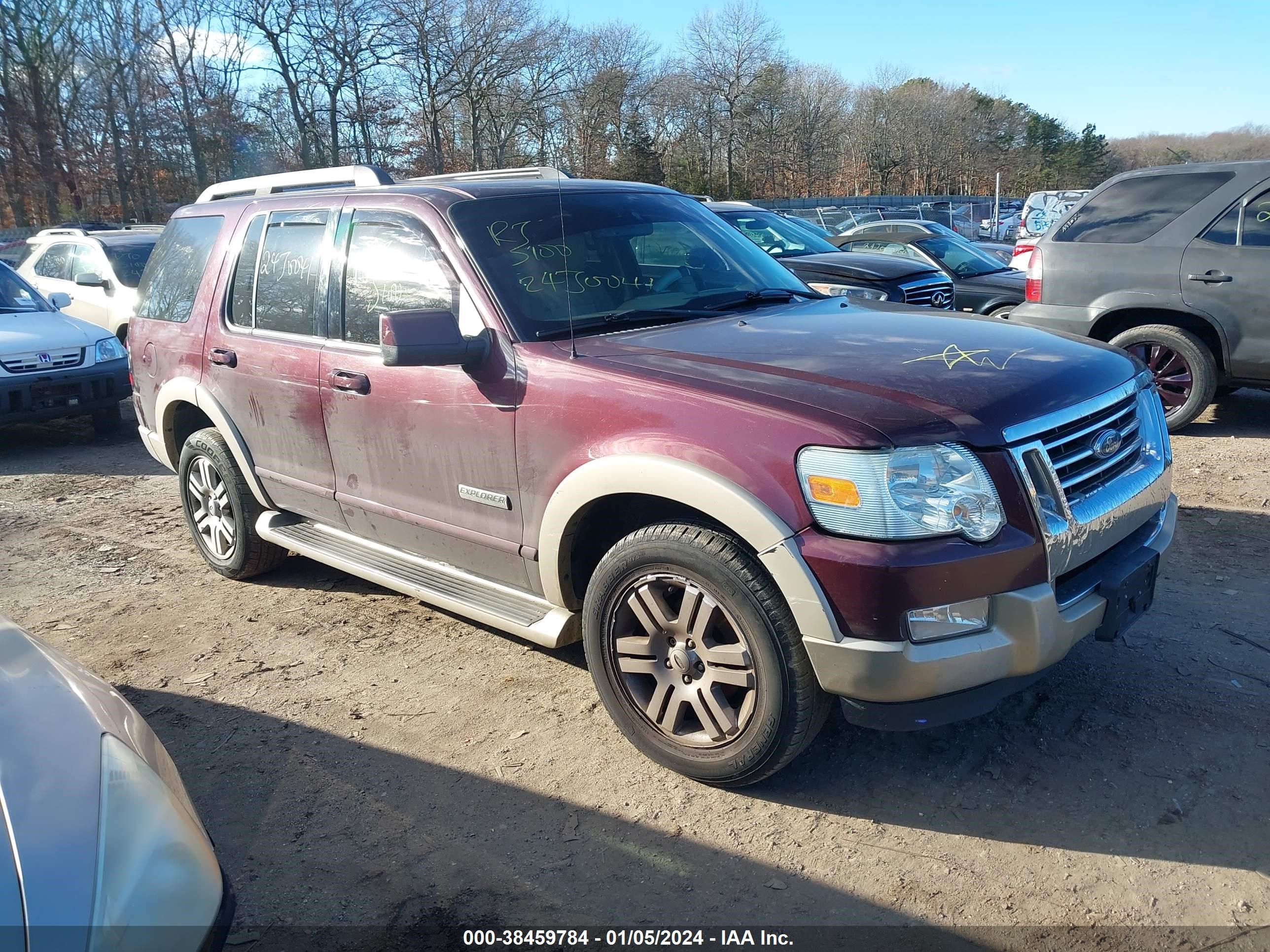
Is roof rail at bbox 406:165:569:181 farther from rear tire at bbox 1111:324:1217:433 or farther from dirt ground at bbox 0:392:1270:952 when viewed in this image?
rear tire at bbox 1111:324:1217:433

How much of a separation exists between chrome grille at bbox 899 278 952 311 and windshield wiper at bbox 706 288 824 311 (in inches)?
181

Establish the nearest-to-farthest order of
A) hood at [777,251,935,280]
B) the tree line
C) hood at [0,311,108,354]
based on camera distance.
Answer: hood at [0,311,108,354], hood at [777,251,935,280], the tree line

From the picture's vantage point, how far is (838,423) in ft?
8.48

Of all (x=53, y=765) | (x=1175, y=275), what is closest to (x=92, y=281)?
(x=53, y=765)

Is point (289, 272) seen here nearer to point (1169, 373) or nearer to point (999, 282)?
point (1169, 373)

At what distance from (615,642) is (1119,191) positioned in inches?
239

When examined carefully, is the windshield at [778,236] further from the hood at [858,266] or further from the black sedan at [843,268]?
the hood at [858,266]

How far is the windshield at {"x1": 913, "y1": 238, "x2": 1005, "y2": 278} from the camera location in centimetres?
1097

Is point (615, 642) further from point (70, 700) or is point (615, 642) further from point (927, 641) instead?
point (70, 700)

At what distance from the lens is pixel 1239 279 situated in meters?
6.51

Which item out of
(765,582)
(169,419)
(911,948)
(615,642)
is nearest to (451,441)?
(615,642)

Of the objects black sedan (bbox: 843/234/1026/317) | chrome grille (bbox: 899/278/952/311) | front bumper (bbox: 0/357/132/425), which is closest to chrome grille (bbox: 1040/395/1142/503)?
chrome grille (bbox: 899/278/952/311)

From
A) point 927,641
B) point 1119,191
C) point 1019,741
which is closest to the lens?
point 927,641

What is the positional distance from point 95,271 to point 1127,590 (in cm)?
1165
